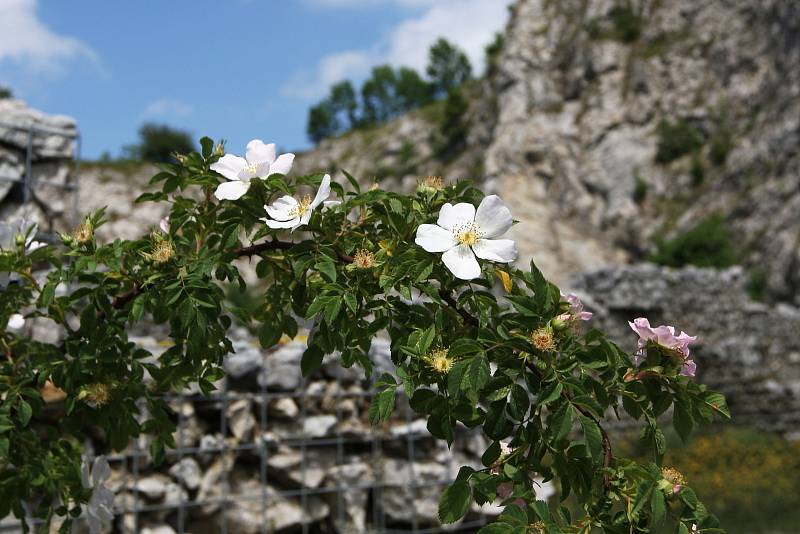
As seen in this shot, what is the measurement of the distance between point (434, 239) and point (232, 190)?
499mm

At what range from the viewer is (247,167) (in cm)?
179

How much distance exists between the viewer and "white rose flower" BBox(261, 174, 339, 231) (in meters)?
1.63

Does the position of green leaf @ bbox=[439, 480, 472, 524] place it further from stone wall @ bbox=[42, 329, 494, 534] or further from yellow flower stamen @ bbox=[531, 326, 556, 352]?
stone wall @ bbox=[42, 329, 494, 534]

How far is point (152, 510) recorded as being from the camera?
13.7ft

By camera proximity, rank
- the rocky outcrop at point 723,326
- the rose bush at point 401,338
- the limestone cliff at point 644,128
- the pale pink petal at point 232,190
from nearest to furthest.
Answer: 1. the rose bush at point 401,338
2. the pale pink petal at point 232,190
3. the rocky outcrop at point 723,326
4. the limestone cliff at point 644,128

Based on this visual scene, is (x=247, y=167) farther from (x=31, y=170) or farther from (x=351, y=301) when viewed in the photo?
(x=31, y=170)

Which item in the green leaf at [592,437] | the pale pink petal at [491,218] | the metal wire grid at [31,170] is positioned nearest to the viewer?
the green leaf at [592,437]

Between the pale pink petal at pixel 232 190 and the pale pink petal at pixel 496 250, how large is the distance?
55 cm

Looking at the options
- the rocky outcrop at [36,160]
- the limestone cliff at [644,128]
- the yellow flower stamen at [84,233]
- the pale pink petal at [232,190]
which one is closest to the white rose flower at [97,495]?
the yellow flower stamen at [84,233]

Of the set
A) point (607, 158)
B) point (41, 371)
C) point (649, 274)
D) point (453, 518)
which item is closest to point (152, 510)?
point (41, 371)

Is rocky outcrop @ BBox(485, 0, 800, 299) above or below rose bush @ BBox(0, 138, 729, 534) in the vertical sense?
above

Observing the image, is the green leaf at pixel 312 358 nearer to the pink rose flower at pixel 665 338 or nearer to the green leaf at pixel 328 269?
the green leaf at pixel 328 269

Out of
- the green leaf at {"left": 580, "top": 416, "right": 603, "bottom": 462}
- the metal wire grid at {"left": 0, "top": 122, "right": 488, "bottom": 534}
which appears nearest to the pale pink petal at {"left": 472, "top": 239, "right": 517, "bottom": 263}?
the green leaf at {"left": 580, "top": 416, "right": 603, "bottom": 462}

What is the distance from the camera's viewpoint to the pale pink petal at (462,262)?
4.93 feet
